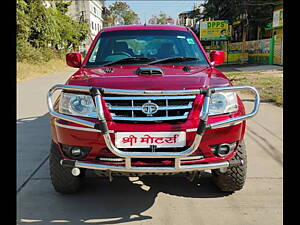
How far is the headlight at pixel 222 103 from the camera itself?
→ 268 cm

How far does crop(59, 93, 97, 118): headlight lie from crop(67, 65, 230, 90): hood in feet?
0.46

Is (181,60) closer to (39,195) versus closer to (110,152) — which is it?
(110,152)

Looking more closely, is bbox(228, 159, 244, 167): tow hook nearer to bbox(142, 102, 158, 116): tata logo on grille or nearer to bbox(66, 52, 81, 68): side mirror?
bbox(142, 102, 158, 116): tata logo on grille

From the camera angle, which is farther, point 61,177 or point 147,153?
point 61,177

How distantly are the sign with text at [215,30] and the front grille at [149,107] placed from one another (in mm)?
26651

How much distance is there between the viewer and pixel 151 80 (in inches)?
107

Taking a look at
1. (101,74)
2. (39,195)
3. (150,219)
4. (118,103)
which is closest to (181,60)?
(101,74)

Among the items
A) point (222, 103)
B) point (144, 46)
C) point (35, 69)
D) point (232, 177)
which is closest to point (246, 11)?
point (35, 69)

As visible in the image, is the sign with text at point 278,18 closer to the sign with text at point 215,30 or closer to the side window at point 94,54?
the sign with text at point 215,30

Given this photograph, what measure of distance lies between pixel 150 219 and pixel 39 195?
1252 mm

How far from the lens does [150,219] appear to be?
2.80m

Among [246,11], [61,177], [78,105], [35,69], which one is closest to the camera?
[78,105]

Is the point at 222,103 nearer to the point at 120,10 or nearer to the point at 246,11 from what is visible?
the point at 246,11

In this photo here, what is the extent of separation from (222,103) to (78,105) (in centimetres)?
124
